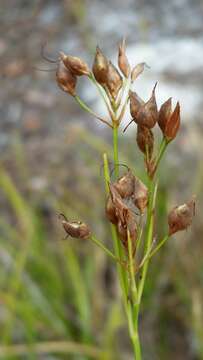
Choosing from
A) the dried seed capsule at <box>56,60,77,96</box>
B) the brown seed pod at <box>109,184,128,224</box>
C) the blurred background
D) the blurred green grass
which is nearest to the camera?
the brown seed pod at <box>109,184,128,224</box>

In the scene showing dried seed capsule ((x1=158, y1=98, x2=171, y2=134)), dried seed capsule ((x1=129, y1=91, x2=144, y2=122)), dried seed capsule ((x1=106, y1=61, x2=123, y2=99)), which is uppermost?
dried seed capsule ((x1=106, y1=61, x2=123, y2=99))

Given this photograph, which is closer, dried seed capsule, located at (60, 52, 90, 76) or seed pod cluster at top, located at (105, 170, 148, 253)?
seed pod cluster at top, located at (105, 170, 148, 253)

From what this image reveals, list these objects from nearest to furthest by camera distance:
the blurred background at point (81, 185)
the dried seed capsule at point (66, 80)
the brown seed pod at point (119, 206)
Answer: the brown seed pod at point (119, 206) < the dried seed capsule at point (66, 80) < the blurred background at point (81, 185)

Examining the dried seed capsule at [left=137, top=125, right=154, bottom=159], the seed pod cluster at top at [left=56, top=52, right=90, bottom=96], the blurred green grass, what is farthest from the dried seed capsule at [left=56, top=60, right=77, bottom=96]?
the blurred green grass

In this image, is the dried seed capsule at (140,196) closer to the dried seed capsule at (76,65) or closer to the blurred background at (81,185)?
the dried seed capsule at (76,65)

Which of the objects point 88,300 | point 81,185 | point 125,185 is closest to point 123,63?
point 125,185

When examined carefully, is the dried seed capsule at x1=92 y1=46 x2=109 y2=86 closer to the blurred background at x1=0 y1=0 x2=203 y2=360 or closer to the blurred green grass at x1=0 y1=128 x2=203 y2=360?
the blurred background at x1=0 y1=0 x2=203 y2=360

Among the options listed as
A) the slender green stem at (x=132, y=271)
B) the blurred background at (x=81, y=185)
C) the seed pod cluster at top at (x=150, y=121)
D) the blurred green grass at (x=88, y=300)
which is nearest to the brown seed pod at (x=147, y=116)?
the seed pod cluster at top at (x=150, y=121)

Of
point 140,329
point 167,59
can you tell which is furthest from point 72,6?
point 140,329
